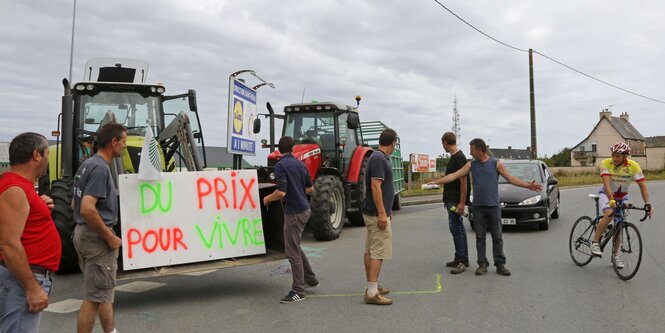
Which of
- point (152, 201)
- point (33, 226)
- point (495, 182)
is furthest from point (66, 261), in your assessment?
point (495, 182)

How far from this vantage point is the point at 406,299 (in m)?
5.81

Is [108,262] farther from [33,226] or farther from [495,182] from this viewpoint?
[495,182]

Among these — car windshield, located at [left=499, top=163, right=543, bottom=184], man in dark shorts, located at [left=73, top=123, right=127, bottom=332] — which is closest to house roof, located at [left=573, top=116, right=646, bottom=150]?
car windshield, located at [left=499, top=163, right=543, bottom=184]

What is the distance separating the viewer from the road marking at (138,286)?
6430 millimetres

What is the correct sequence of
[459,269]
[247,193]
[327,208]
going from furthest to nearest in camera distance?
[327,208]
[459,269]
[247,193]

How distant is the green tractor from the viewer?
7121 mm

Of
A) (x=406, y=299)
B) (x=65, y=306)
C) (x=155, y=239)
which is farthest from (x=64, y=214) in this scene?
(x=406, y=299)

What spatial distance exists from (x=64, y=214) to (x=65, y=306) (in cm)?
149

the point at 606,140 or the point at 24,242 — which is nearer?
Answer: the point at 24,242

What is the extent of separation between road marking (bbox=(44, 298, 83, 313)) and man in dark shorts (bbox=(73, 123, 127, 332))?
1.75 meters

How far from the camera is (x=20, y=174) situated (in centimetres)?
297

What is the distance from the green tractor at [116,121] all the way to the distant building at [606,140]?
2889 inches

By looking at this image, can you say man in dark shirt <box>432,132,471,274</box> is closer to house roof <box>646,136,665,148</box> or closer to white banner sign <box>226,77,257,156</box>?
white banner sign <box>226,77,257,156</box>

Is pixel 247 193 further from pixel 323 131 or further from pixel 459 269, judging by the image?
pixel 323 131
